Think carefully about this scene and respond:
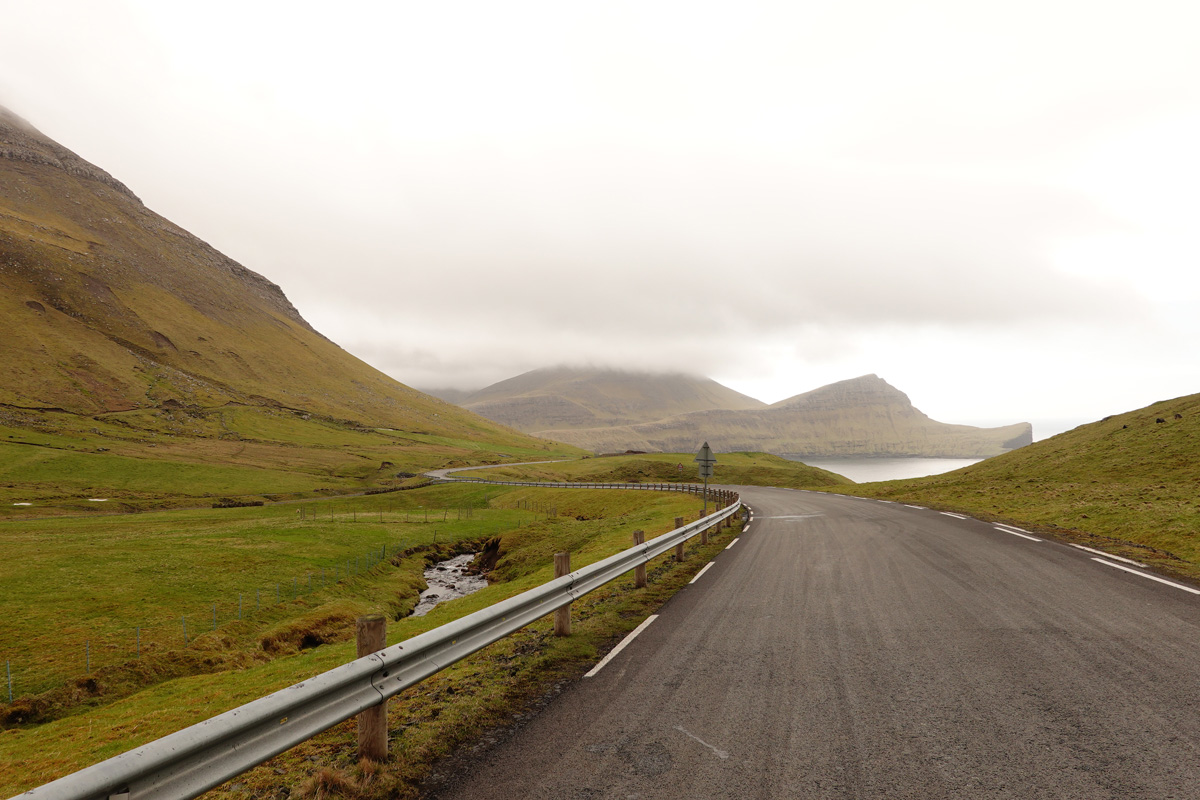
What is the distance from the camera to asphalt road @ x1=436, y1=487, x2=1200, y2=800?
4.20m

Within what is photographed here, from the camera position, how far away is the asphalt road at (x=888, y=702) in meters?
4.20

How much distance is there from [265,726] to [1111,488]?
35.0 metres

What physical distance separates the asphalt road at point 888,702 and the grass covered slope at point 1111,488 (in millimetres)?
6724

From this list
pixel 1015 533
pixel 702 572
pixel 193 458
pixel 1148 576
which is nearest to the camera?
pixel 1148 576

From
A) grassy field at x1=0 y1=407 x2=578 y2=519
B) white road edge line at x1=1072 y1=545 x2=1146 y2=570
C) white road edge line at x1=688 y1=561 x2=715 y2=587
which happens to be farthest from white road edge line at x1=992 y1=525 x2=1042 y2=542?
grassy field at x1=0 y1=407 x2=578 y2=519

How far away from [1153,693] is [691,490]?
142ft

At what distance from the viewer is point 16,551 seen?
28328 millimetres

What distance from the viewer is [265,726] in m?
3.81

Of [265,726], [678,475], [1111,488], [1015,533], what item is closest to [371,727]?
[265,726]

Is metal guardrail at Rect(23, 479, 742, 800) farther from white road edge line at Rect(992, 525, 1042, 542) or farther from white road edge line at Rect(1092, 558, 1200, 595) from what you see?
white road edge line at Rect(992, 525, 1042, 542)

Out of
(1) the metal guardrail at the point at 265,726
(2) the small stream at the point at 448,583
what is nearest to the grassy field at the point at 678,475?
(2) the small stream at the point at 448,583

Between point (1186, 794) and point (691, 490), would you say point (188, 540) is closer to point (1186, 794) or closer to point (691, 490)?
point (691, 490)

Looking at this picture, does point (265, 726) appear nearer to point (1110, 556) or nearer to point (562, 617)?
point (562, 617)

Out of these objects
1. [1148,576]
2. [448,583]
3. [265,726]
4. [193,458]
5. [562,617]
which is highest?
[193,458]
